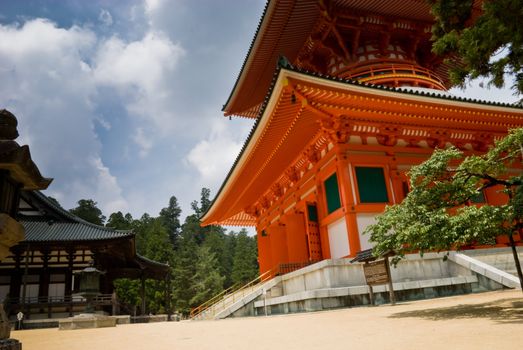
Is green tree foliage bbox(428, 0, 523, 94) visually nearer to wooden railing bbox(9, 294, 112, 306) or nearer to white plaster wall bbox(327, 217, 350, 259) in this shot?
white plaster wall bbox(327, 217, 350, 259)

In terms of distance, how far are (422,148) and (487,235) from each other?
844 cm

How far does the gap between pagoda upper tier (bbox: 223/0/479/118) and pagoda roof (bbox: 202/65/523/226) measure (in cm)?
317

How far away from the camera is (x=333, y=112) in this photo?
38.2ft

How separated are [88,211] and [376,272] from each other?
238ft

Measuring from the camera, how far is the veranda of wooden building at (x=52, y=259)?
20.5 m

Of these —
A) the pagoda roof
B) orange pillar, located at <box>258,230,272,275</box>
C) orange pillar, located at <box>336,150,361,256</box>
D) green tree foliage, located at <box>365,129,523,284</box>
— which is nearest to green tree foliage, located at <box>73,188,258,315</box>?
orange pillar, located at <box>258,230,272,275</box>

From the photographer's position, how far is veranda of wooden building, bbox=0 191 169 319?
20.5 meters

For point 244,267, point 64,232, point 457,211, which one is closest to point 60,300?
point 64,232

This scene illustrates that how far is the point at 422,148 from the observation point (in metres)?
13.7

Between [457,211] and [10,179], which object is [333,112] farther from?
[10,179]

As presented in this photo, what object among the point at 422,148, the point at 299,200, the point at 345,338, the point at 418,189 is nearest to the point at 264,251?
the point at 299,200

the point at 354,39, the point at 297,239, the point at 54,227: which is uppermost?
the point at 354,39

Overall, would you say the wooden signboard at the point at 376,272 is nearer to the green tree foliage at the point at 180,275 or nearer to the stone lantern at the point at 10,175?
the stone lantern at the point at 10,175

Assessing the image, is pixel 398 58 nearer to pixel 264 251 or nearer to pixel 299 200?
pixel 299 200
